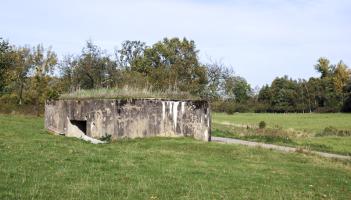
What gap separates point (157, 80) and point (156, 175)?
50090 millimetres

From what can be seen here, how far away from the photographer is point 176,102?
80.9 ft

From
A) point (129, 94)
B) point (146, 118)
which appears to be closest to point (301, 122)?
point (129, 94)

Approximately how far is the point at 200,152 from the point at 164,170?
20.5 feet

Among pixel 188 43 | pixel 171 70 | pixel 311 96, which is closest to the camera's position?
pixel 171 70

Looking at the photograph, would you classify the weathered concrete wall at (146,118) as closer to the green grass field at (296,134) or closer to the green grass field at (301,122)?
the green grass field at (296,134)

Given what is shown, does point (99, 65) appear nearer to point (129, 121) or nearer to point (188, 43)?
point (129, 121)

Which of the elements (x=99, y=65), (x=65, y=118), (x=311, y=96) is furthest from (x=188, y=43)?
(x=65, y=118)

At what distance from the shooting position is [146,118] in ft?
79.4

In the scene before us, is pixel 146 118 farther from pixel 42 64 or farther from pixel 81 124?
pixel 42 64

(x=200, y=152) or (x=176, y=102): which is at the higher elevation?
(x=176, y=102)

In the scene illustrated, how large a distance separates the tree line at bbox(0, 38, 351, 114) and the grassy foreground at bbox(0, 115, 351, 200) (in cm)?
1293

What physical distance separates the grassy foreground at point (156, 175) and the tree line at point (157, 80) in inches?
509

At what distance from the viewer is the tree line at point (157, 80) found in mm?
52625

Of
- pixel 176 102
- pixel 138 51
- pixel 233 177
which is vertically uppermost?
pixel 138 51
